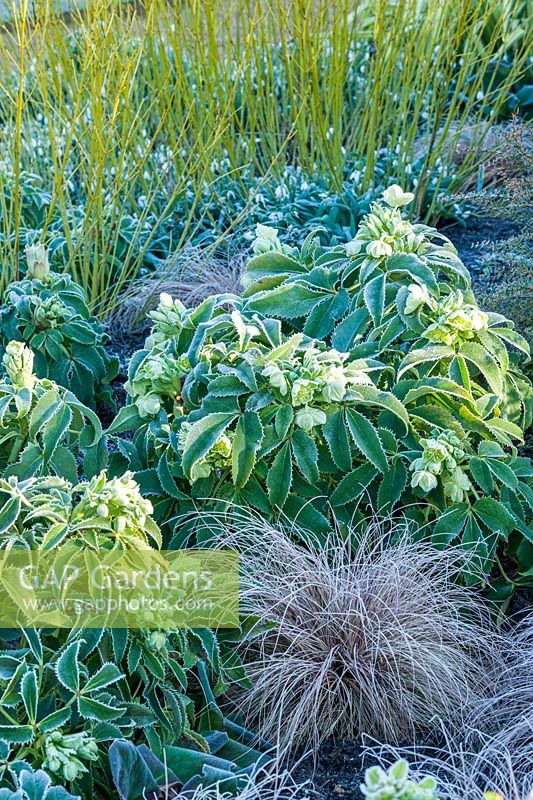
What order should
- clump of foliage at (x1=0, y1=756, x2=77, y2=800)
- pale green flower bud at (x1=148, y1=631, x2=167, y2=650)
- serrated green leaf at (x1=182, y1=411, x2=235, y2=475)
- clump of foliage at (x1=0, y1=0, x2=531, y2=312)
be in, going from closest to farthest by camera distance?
clump of foliage at (x1=0, y1=756, x2=77, y2=800)
pale green flower bud at (x1=148, y1=631, x2=167, y2=650)
serrated green leaf at (x1=182, y1=411, x2=235, y2=475)
clump of foliage at (x1=0, y1=0, x2=531, y2=312)

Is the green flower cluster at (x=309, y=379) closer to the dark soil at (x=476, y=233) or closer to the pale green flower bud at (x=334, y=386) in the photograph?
the pale green flower bud at (x=334, y=386)

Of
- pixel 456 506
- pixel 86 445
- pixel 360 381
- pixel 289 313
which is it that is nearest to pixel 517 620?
pixel 456 506

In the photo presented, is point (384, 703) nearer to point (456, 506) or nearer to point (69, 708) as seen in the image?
point (456, 506)

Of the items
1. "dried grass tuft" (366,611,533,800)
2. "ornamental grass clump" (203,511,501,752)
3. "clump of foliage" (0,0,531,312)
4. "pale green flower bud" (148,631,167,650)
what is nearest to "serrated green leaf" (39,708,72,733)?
"pale green flower bud" (148,631,167,650)

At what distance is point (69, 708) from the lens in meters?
1.63

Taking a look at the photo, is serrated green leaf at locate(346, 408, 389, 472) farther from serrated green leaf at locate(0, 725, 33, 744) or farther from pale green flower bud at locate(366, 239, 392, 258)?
serrated green leaf at locate(0, 725, 33, 744)

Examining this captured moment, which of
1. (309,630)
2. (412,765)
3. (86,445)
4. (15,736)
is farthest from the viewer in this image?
(86,445)

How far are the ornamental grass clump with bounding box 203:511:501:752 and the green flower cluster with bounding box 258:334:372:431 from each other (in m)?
0.27

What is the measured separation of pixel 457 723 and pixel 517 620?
411 millimetres

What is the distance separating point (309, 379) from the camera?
2.06 m

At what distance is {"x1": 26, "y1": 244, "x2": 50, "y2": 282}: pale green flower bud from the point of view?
2930 mm

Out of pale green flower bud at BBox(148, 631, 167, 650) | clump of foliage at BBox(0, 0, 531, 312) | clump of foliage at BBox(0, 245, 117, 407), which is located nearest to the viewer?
pale green flower bud at BBox(148, 631, 167, 650)

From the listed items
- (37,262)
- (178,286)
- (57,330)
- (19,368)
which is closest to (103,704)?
(19,368)

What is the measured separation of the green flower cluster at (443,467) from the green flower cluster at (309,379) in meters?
0.20
